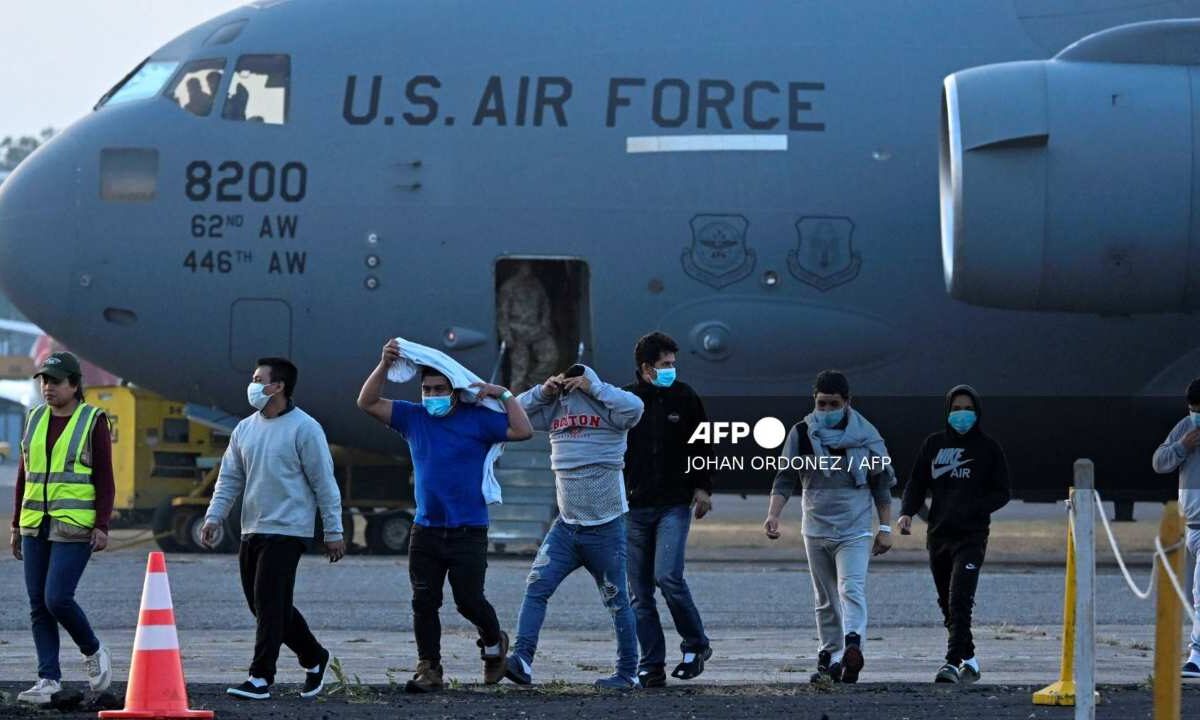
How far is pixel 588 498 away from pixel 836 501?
1496 millimetres

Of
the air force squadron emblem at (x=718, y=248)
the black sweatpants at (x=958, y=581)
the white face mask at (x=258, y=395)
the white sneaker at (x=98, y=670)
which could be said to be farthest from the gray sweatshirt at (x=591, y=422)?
the air force squadron emblem at (x=718, y=248)

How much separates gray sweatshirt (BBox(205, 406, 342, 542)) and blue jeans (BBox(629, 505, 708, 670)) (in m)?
1.80

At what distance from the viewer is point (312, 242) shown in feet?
61.7

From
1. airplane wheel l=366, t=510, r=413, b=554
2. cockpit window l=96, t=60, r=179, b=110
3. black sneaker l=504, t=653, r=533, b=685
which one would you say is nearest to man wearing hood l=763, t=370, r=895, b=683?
black sneaker l=504, t=653, r=533, b=685

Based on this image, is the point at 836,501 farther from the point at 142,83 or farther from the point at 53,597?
the point at 142,83

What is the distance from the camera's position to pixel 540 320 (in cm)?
1944

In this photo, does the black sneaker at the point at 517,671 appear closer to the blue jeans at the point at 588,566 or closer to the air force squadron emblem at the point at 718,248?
the blue jeans at the point at 588,566

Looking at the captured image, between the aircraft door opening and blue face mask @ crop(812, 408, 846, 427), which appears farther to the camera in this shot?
the aircraft door opening

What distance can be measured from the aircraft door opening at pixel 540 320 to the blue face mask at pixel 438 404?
8.30 m

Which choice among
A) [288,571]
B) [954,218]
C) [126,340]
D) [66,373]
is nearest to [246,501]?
[288,571]

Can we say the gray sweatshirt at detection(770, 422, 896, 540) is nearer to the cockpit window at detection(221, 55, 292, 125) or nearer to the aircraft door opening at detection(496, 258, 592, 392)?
the aircraft door opening at detection(496, 258, 592, 392)

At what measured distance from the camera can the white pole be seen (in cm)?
836

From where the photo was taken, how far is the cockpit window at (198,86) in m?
19.2

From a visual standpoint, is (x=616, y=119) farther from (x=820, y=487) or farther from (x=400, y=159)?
(x=820, y=487)
